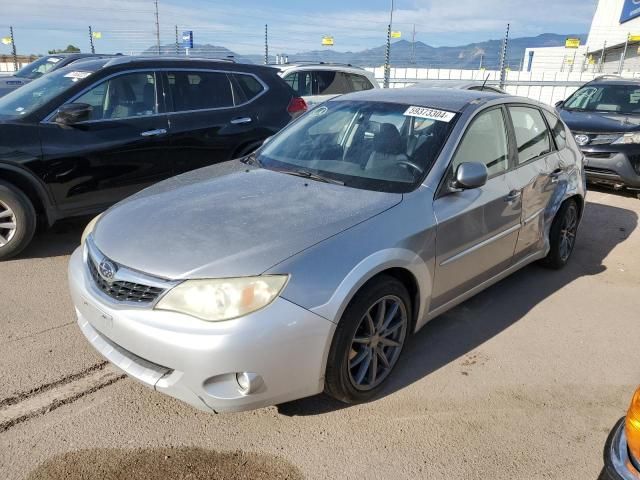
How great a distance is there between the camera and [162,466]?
2439mm

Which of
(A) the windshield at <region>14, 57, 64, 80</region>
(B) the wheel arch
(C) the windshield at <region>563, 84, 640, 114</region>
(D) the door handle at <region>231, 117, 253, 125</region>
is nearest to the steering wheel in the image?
(D) the door handle at <region>231, 117, 253, 125</region>

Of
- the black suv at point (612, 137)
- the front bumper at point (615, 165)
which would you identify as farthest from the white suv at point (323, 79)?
the front bumper at point (615, 165)

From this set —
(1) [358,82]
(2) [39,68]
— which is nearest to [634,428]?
(1) [358,82]

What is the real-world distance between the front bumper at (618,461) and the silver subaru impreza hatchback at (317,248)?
3.88 feet

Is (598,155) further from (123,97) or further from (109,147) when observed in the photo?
(109,147)

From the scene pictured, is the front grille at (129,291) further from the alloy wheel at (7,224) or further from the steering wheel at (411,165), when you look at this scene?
the alloy wheel at (7,224)

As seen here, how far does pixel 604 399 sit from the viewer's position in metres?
3.07

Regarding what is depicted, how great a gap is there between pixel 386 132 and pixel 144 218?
5.50 ft

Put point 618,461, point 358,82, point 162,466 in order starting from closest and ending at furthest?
point 618,461 → point 162,466 → point 358,82

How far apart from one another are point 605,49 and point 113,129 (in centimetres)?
3737

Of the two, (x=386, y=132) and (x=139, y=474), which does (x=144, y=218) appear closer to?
(x=139, y=474)

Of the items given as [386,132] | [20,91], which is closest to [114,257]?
[386,132]

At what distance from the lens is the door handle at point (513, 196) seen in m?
3.71

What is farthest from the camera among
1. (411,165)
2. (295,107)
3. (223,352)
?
(295,107)
